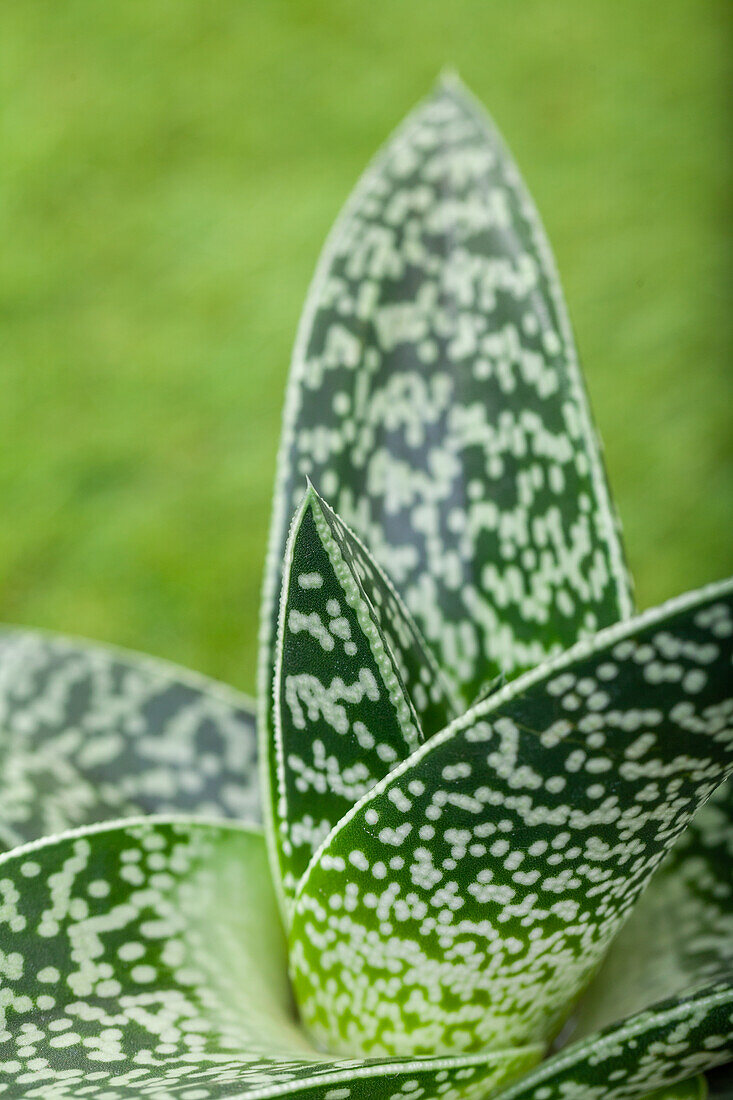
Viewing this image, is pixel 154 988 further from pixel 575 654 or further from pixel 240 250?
pixel 240 250

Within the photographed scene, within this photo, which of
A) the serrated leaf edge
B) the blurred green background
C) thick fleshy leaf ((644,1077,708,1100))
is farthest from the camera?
the blurred green background

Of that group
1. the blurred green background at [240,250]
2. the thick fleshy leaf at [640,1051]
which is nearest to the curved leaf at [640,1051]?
the thick fleshy leaf at [640,1051]

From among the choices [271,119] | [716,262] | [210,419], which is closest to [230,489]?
[210,419]

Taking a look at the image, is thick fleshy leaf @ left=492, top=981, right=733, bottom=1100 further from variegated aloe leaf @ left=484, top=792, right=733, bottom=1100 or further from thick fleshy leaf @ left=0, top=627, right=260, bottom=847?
thick fleshy leaf @ left=0, top=627, right=260, bottom=847

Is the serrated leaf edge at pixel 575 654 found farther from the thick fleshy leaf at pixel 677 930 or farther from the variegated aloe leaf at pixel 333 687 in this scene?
the thick fleshy leaf at pixel 677 930

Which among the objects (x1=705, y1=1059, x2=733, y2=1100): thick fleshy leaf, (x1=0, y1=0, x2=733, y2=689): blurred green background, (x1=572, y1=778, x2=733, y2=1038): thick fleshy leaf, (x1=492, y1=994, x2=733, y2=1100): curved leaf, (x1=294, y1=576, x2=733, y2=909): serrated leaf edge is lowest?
(x1=705, y1=1059, x2=733, y2=1100): thick fleshy leaf

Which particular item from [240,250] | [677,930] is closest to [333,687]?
[677,930]

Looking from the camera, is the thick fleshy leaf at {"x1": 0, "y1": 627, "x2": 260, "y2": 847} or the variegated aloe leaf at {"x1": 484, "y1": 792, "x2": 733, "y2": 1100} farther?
the thick fleshy leaf at {"x1": 0, "y1": 627, "x2": 260, "y2": 847}

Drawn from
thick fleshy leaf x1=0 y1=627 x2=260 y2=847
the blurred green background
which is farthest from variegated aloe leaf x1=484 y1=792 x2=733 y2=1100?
the blurred green background
